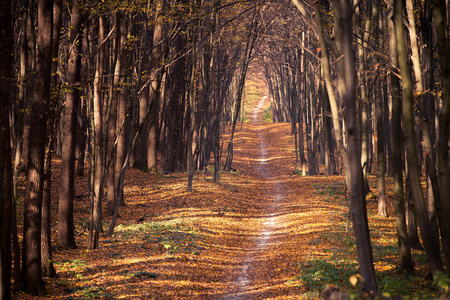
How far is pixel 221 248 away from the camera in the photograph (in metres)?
11.4

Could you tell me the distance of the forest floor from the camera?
311 inches

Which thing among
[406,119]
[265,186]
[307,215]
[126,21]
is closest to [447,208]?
[406,119]

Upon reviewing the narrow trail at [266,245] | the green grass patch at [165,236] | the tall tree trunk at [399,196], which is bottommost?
the narrow trail at [266,245]

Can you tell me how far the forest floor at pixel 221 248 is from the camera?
7.90 m

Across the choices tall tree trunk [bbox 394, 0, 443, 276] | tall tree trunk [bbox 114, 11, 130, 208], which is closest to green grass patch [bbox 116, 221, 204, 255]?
tall tree trunk [bbox 114, 11, 130, 208]

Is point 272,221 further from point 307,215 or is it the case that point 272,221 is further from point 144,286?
point 144,286

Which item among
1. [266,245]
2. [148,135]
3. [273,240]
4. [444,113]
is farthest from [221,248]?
[148,135]

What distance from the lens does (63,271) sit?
8352 mm

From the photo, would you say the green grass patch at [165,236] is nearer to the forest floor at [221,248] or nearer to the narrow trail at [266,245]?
the forest floor at [221,248]

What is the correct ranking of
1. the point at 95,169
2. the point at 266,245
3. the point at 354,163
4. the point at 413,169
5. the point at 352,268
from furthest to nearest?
the point at 266,245 → the point at 95,169 → the point at 352,268 → the point at 413,169 → the point at 354,163

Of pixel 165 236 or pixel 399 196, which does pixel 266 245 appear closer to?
pixel 165 236

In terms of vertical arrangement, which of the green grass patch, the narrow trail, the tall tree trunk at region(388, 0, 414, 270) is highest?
the tall tree trunk at region(388, 0, 414, 270)

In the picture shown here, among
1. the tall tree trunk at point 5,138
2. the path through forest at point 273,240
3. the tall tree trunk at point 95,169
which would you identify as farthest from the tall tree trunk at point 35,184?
the path through forest at point 273,240

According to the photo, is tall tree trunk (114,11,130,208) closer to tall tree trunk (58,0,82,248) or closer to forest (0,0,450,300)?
forest (0,0,450,300)
